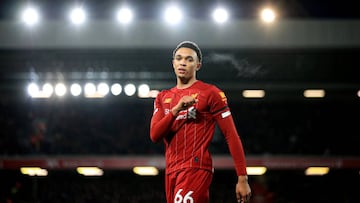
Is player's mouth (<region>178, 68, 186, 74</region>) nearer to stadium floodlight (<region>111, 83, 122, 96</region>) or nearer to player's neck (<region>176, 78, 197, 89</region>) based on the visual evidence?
player's neck (<region>176, 78, 197, 89</region>)

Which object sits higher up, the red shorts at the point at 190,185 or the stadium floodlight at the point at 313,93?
the stadium floodlight at the point at 313,93

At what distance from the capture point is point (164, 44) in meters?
10.8

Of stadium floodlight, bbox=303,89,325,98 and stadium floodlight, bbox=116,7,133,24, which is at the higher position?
stadium floodlight, bbox=116,7,133,24

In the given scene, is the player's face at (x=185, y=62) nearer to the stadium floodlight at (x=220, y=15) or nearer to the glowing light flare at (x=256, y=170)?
the glowing light flare at (x=256, y=170)

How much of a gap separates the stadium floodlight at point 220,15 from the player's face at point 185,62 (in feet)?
25.4

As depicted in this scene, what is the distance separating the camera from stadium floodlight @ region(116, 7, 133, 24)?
11.1m

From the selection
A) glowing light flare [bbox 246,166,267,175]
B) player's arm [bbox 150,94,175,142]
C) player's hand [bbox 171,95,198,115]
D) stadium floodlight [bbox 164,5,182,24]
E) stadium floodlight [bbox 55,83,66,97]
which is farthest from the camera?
stadium floodlight [bbox 55,83,66,97]

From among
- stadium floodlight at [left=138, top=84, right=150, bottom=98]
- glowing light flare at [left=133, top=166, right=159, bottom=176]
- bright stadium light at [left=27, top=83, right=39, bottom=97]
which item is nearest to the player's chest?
glowing light flare at [left=133, top=166, right=159, bottom=176]

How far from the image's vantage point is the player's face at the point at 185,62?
331cm

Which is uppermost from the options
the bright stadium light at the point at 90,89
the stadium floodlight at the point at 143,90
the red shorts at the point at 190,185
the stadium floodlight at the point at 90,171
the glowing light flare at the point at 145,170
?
the bright stadium light at the point at 90,89

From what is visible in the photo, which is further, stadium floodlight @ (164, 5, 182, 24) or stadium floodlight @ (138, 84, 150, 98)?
stadium floodlight @ (138, 84, 150, 98)

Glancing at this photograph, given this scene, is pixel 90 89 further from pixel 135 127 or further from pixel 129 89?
pixel 135 127

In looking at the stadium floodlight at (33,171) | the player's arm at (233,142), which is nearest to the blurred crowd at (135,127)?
the stadium floodlight at (33,171)

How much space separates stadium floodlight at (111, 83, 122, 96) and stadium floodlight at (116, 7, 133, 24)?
1490mm
